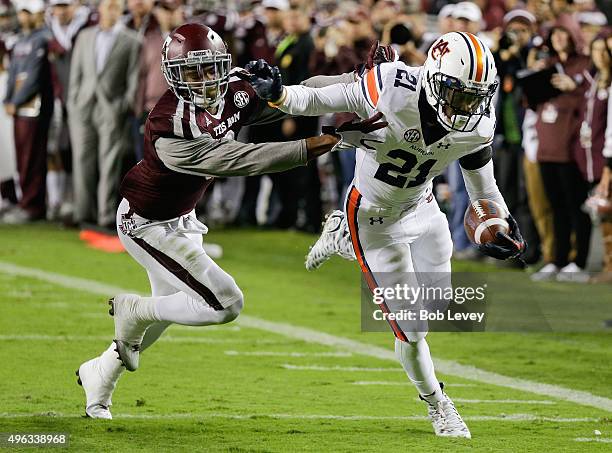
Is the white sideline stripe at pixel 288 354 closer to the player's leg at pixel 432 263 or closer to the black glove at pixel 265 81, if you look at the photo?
the player's leg at pixel 432 263

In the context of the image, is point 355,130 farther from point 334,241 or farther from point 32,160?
point 32,160

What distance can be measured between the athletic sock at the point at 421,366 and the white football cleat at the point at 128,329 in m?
1.13

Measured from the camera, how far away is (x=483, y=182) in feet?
19.4

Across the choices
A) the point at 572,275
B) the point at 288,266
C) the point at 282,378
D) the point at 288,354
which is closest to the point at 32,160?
the point at 288,266

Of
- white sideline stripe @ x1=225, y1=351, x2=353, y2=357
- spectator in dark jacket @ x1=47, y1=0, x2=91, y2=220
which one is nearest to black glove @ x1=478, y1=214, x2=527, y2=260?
white sideline stripe @ x1=225, y1=351, x2=353, y2=357

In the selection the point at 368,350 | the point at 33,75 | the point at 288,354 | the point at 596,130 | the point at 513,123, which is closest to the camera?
the point at 288,354

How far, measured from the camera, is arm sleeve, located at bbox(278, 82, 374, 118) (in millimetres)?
5406

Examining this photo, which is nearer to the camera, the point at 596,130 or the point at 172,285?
the point at 172,285

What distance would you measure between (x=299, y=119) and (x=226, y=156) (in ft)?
24.6

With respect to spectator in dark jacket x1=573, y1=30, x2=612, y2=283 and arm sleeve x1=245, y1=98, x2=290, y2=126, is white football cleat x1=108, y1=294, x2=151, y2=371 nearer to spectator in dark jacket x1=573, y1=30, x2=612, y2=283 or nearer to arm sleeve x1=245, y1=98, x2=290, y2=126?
arm sleeve x1=245, y1=98, x2=290, y2=126

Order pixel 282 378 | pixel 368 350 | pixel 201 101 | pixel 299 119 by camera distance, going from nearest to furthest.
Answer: pixel 201 101, pixel 282 378, pixel 368 350, pixel 299 119

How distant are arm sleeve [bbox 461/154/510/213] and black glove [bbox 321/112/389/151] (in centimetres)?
56

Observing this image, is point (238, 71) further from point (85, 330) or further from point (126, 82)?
point (126, 82)

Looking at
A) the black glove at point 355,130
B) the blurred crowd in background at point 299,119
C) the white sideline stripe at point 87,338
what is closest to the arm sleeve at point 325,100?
the black glove at point 355,130
